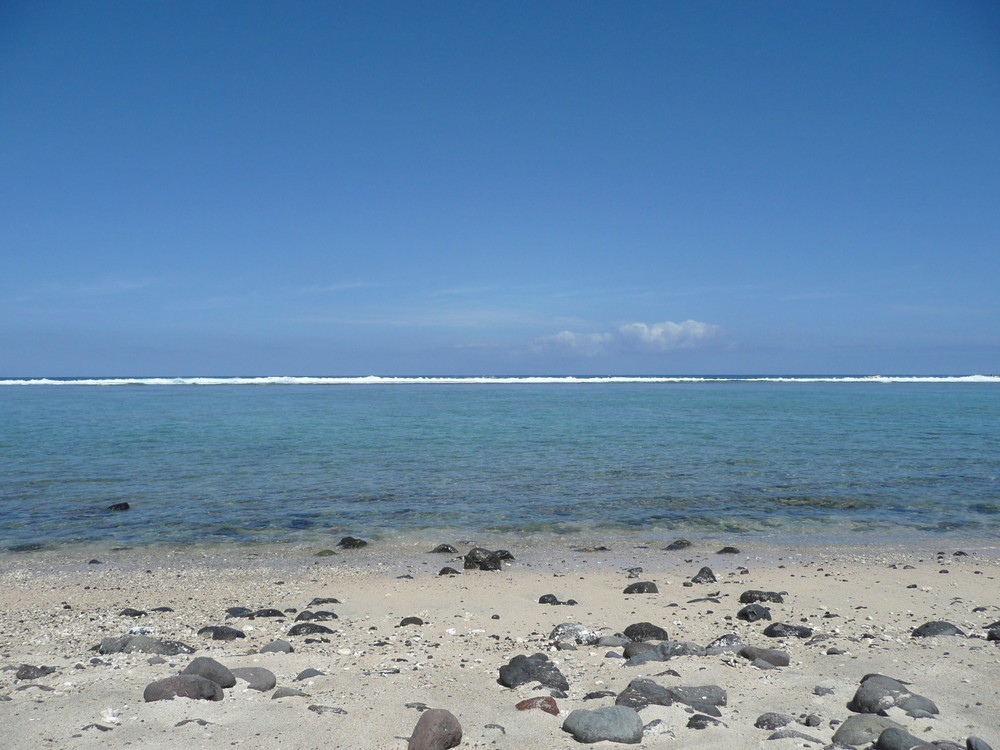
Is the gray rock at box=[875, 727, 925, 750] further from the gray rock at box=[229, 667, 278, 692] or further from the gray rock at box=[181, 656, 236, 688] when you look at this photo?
the gray rock at box=[181, 656, 236, 688]

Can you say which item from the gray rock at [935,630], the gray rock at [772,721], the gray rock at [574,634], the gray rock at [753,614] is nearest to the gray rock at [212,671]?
the gray rock at [574,634]

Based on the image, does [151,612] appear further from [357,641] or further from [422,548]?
[422,548]

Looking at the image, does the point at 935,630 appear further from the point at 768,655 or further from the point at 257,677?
the point at 257,677

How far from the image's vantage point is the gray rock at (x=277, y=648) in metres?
6.16

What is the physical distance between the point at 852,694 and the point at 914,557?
20.1 feet

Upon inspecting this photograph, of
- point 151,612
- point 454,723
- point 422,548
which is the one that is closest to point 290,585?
point 151,612

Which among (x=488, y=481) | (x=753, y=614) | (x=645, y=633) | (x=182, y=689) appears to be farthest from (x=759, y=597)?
(x=488, y=481)

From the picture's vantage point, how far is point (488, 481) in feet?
54.0

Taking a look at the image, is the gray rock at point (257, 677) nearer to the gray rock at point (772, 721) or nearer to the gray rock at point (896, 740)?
the gray rock at point (772, 721)

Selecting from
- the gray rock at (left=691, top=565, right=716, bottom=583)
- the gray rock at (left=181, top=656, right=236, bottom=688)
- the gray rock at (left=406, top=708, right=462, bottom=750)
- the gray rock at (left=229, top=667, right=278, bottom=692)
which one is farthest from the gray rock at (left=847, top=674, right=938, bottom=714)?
the gray rock at (left=181, top=656, right=236, bottom=688)

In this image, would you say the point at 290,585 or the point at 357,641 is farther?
the point at 290,585

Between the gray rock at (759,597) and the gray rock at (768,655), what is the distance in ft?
6.09

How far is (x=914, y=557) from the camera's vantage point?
33.6 feet

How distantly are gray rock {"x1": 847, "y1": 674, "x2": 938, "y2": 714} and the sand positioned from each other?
4.2 inches
